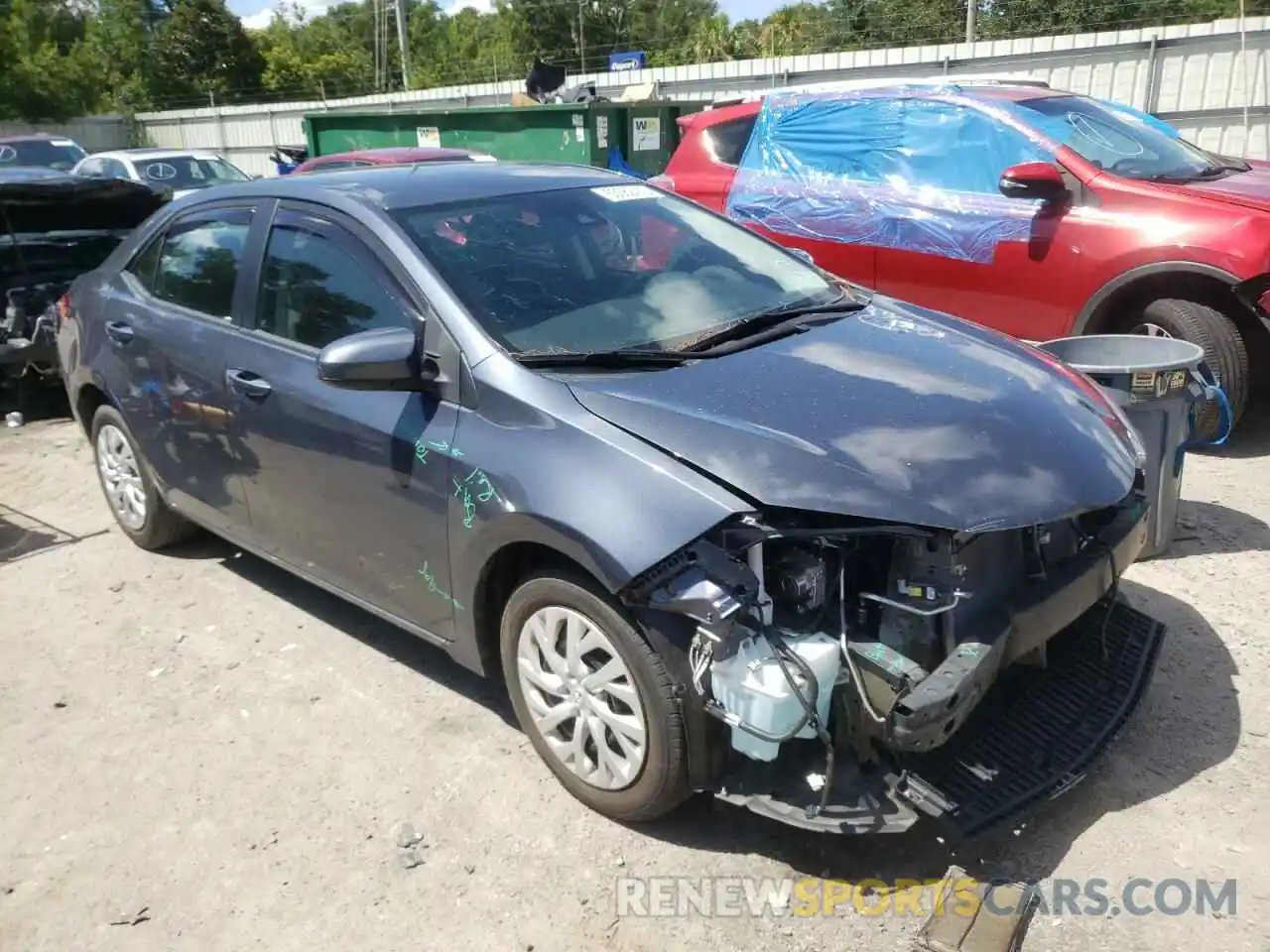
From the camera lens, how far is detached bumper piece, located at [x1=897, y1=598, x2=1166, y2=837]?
263 centimetres

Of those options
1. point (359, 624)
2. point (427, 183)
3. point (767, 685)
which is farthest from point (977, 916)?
point (427, 183)

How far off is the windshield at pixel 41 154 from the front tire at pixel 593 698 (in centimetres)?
1784

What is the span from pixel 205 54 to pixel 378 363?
5326cm

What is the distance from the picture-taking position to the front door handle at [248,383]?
3.75m

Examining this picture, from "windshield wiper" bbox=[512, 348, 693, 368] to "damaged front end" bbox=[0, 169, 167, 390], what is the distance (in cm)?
563

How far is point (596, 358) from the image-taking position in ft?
10.1

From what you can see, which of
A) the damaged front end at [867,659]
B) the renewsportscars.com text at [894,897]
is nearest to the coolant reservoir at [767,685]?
the damaged front end at [867,659]

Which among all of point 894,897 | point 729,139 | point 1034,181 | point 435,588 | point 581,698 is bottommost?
point 894,897

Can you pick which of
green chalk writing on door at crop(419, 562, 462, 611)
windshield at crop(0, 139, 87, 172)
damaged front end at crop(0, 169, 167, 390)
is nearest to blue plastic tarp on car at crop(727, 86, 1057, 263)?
green chalk writing on door at crop(419, 562, 462, 611)

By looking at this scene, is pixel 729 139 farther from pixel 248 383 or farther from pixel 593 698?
pixel 593 698

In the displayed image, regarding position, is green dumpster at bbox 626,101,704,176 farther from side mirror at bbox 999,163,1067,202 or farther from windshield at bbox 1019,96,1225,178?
side mirror at bbox 999,163,1067,202

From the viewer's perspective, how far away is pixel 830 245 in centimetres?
679

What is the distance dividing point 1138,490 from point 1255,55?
12.5 meters

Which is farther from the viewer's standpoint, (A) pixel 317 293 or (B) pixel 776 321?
(A) pixel 317 293
